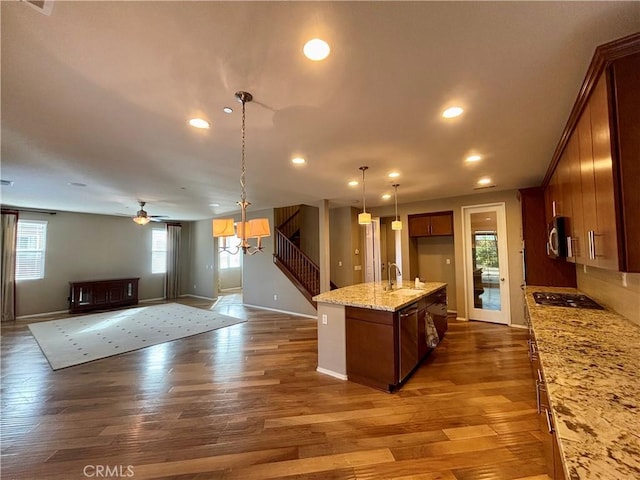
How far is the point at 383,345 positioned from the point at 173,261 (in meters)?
8.50

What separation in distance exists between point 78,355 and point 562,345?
5.60m

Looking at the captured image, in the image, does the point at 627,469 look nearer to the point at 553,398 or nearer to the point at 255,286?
the point at 553,398

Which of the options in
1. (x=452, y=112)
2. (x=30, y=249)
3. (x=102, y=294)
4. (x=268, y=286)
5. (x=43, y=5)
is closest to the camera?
(x=43, y=5)

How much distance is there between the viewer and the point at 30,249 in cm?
653

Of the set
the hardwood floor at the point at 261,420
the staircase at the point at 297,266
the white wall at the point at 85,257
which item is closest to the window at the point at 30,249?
the white wall at the point at 85,257

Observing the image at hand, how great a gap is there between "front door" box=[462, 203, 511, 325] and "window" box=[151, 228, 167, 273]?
9086 mm

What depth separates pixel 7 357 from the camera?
3.85m

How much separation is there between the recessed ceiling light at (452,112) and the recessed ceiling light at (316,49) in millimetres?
1187

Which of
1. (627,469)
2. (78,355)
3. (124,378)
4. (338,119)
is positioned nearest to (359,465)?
(627,469)

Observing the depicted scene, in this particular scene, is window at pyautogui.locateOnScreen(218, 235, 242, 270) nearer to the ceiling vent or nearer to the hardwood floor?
the hardwood floor

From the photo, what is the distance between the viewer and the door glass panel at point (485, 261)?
5281 millimetres

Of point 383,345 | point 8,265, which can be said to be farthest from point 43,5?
point 8,265

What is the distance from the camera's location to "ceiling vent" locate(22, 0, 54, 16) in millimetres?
1153

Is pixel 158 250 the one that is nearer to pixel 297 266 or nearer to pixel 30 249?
pixel 30 249
